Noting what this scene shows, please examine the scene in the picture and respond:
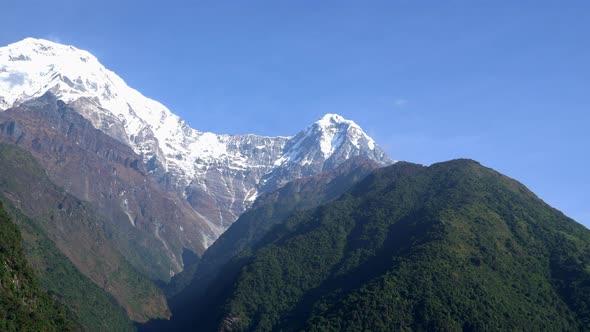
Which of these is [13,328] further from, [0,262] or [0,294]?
[0,262]

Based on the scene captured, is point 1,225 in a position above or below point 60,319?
above

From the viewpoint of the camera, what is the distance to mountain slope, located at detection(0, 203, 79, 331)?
164 meters

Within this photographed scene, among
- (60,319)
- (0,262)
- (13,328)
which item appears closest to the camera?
(13,328)

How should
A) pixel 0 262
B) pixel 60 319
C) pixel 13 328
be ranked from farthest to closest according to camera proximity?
pixel 60 319 < pixel 0 262 < pixel 13 328

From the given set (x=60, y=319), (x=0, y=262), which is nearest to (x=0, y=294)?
(x=0, y=262)

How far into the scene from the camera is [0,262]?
175875 millimetres

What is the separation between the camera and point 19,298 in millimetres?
174750

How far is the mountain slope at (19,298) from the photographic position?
539ft

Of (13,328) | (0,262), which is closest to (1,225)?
(0,262)

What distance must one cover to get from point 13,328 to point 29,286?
2598cm

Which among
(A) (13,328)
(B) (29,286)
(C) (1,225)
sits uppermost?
(C) (1,225)

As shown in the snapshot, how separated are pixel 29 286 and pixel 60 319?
39.6 feet

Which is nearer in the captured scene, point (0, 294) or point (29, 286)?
point (0, 294)

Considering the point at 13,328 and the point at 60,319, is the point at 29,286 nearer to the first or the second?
the point at 60,319
